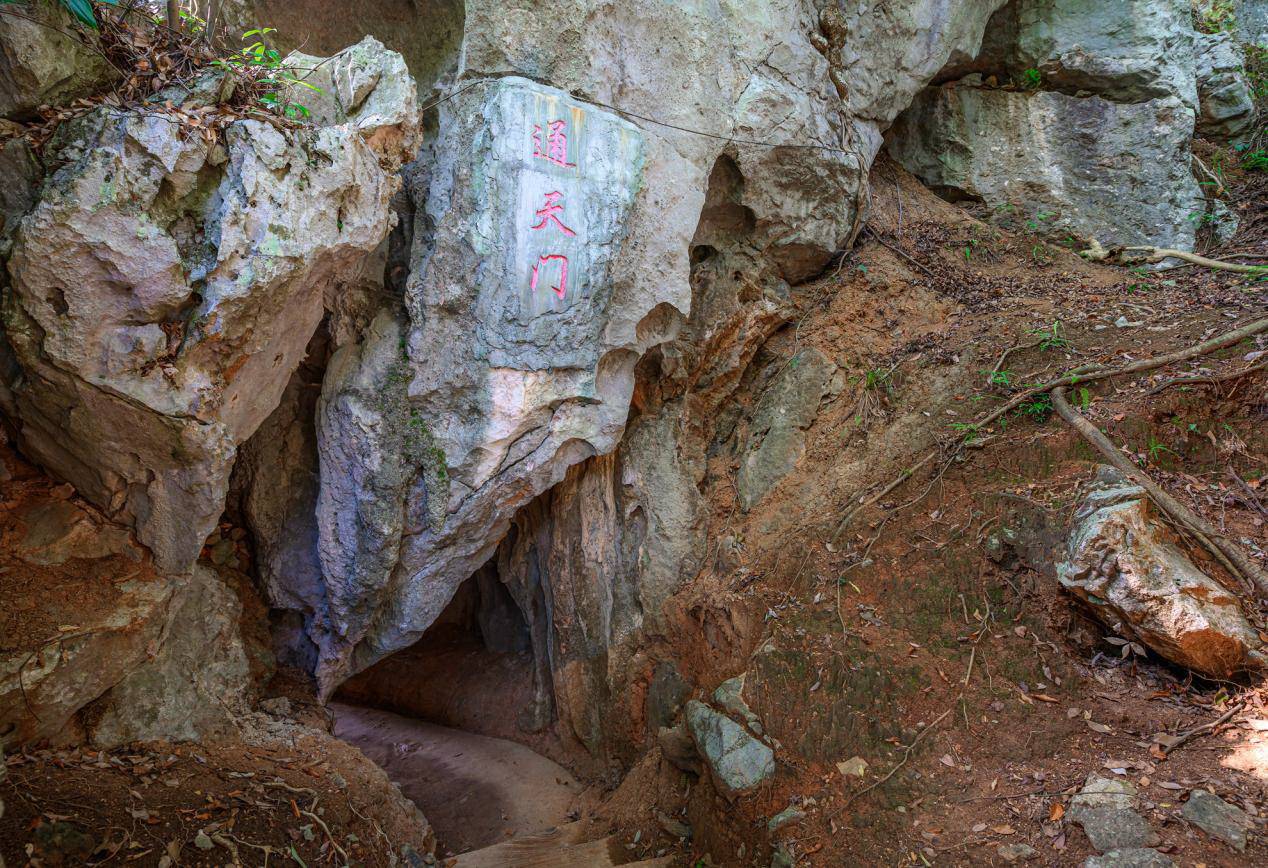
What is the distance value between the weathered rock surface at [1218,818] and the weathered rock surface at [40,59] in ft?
22.0

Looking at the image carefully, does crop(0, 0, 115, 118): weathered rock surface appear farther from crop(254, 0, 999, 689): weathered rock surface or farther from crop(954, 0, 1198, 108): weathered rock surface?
crop(954, 0, 1198, 108): weathered rock surface

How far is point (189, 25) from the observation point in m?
4.44

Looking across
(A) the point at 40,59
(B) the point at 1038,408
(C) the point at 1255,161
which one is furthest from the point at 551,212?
(C) the point at 1255,161

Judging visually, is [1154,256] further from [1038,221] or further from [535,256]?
[535,256]

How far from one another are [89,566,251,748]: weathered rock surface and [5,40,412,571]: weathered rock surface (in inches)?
27.2

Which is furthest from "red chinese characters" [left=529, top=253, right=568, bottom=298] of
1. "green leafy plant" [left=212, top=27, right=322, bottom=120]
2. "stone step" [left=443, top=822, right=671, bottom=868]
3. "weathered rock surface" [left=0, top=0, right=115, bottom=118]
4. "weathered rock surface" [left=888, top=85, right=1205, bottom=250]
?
"weathered rock surface" [left=888, top=85, right=1205, bottom=250]

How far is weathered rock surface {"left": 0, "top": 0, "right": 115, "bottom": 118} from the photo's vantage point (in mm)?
3641

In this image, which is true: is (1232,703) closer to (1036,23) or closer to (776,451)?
(776,451)

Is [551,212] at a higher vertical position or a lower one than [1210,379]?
higher

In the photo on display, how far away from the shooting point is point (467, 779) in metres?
7.17

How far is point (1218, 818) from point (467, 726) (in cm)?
705

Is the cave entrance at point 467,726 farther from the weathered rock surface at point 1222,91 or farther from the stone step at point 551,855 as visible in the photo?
the weathered rock surface at point 1222,91

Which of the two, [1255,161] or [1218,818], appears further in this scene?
[1255,161]

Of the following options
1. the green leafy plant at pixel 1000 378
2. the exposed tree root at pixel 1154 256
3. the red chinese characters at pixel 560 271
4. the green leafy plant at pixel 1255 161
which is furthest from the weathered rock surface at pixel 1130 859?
the green leafy plant at pixel 1255 161
